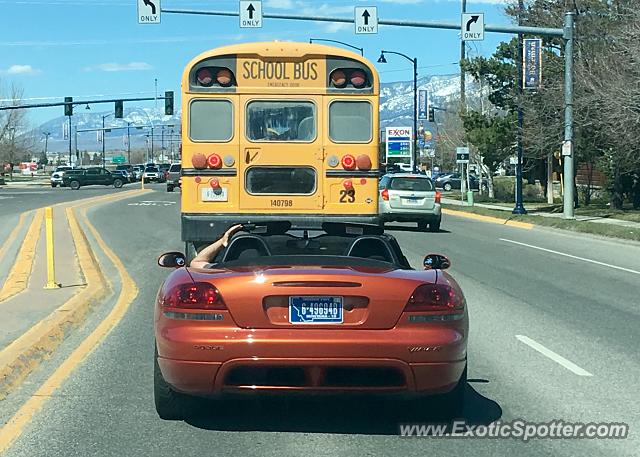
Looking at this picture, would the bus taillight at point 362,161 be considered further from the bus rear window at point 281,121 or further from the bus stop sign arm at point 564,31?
the bus stop sign arm at point 564,31

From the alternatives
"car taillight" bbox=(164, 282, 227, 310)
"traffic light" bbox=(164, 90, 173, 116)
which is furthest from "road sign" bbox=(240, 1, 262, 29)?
"traffic light" bbox=(164, 90, 173, 116)

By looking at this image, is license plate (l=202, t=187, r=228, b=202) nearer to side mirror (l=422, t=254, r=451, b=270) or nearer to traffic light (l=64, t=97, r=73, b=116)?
side mirror (l=422, t=254, r=451, b=270)

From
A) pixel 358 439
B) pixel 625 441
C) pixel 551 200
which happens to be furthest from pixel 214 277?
pixel 551 200

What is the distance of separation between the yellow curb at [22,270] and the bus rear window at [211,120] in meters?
3.25

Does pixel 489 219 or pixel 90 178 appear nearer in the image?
pixel 489 219

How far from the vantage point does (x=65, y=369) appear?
762cm

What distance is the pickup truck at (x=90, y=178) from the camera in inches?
2948

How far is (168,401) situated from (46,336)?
10.0 feet

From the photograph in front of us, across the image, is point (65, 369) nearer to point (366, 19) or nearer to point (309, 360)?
point (309, 360)

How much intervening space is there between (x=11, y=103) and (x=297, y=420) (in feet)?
327

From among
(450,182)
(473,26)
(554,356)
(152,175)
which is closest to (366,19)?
(473,26)

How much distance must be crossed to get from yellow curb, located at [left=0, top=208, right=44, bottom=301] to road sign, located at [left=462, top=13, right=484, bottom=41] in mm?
12785

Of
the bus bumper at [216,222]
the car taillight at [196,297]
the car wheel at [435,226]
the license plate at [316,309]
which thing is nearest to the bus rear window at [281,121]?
the bus bumper at [216,222]

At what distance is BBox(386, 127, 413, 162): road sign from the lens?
215 ft
